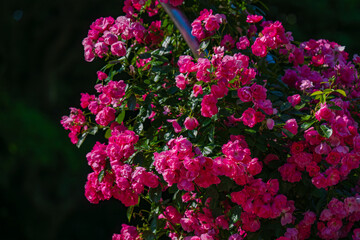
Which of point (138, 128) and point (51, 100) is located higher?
point (138, 128)

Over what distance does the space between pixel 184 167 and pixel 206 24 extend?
A: 0.51m

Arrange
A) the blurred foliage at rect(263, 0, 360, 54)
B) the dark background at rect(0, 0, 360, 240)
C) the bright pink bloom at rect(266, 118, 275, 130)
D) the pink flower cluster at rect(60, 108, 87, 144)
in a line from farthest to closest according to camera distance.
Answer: the blurred foliage at rect(263, 0, 360, 54) < the dark background at rect(0, 0, 360, 240) < the pink flower cluster at rect(60, 108, 87, 144) < the bright pink bloom at rect(266, 118, 275, 130)

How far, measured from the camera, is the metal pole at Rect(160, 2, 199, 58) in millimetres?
1808

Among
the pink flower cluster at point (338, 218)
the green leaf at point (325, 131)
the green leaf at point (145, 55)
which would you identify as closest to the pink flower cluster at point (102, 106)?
the green leaf at point (145, 55)

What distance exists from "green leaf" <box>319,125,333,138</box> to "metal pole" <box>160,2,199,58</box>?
510mm

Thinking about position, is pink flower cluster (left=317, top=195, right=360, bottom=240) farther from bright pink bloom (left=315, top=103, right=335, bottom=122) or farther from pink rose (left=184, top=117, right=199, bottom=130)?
pink rose (left=184, top=117, right=199, bottom=130)

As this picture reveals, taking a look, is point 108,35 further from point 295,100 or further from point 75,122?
point 295,100

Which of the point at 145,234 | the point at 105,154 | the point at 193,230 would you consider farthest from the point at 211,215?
the point at 105,154

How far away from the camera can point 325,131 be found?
1496mm

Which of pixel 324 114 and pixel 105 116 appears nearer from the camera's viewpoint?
pixel 324 114

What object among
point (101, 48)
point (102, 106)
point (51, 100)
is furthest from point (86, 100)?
point (51, 100)

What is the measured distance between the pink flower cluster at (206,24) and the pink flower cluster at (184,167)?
16.8 inches

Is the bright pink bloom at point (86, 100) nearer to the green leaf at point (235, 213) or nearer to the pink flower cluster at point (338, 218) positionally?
the green leaf at point (235, 213)

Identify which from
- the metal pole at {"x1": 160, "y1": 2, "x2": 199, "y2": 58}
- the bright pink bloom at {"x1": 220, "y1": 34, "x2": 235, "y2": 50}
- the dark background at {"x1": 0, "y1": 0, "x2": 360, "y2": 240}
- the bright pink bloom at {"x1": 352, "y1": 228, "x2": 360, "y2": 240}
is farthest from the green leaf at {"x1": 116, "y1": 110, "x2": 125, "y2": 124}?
the dark background at {"x1": 0, "y1": 0, "x2": 360, "y2": 240}
